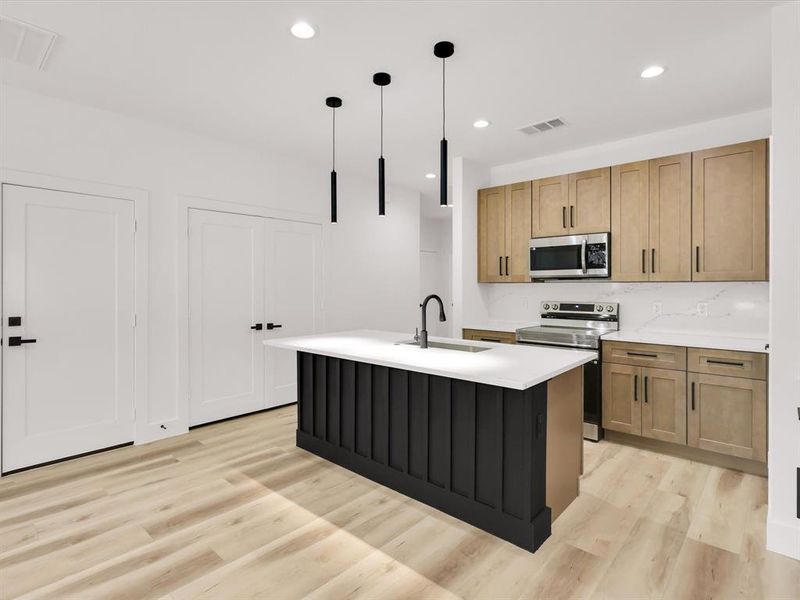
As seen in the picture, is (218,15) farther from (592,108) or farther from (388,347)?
(592,108)

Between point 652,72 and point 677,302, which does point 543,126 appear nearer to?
point 652,72

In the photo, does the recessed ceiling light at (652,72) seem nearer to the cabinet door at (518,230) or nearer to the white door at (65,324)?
the cabinet door at (518,230)

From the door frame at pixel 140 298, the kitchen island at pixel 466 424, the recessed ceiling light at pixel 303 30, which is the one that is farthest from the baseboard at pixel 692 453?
the door frame at pixel 140 298

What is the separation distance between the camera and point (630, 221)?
12.8ft

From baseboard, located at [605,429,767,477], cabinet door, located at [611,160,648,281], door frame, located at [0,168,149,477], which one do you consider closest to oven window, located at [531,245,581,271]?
cabinet door, located at [611,160,648,281]

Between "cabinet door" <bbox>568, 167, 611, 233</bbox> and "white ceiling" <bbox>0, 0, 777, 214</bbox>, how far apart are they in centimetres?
39

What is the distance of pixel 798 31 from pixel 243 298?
431cm

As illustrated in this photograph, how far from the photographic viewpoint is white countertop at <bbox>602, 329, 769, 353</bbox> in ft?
10.4

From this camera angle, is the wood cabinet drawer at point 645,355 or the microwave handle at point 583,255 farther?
the microwave handle at point 583,255

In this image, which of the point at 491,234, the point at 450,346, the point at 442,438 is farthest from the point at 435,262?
the point at 442,438

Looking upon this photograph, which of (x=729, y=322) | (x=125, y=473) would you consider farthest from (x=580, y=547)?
(x=125, y=473)

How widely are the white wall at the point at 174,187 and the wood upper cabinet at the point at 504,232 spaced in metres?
1.43

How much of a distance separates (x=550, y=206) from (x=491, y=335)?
1.42 meters

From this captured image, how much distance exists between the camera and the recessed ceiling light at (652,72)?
9.13ft
